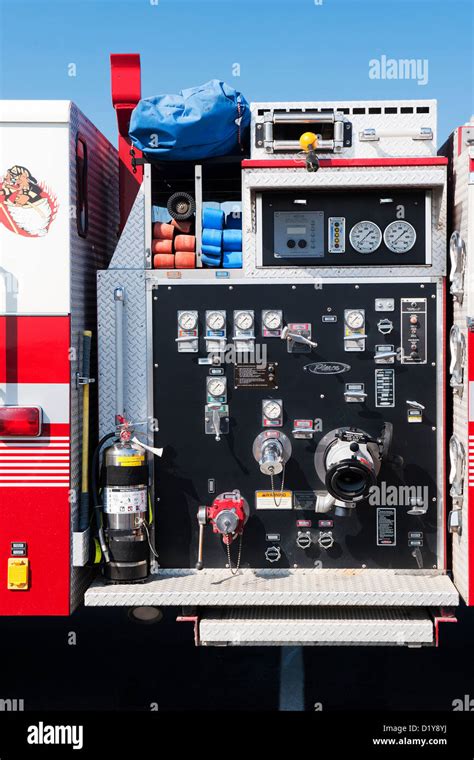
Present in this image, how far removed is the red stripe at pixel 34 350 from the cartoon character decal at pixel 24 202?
515 mm

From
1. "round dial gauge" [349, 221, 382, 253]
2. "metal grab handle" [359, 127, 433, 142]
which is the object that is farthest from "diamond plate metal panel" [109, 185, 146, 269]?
"metal grab handle" [359, 127, 433, 142]

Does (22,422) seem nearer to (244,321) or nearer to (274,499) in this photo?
(244,321)

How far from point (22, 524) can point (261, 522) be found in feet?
4.53

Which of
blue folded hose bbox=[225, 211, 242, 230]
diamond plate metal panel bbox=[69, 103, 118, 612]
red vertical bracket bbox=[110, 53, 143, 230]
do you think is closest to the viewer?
diamond plate metal panel bbox=[69, 103, 118, 612]

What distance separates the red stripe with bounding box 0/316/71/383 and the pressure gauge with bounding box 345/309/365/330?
161 centimetres

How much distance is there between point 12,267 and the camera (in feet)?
13.3

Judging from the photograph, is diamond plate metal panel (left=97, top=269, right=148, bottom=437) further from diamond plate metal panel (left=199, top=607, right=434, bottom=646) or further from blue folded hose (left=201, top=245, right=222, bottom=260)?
diamond plate metal panel (left=199, top=607, right=434, bottom=646)

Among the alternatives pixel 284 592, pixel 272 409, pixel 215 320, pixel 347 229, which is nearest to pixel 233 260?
pixel 215 320

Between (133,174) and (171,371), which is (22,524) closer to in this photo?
(171,371)

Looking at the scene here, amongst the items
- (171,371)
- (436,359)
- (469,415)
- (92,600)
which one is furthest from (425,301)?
(92,600)

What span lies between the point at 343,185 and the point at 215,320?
1.07 meters

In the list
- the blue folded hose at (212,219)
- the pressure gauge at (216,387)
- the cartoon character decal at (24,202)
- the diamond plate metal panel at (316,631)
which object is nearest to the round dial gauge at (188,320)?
the pressure gauge at (216,387)

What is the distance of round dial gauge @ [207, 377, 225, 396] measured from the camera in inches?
172

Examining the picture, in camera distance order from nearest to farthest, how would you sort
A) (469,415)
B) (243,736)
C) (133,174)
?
(469,415)
(243,736)
(133,174)
